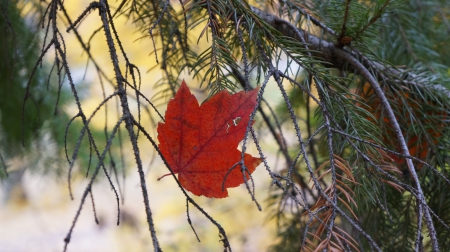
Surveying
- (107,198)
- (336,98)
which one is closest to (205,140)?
(336,98)

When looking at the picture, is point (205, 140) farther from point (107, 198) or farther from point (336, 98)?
point (107, 198)

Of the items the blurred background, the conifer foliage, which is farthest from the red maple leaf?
the blurred background

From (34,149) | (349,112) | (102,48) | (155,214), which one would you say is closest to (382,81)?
(349,112)

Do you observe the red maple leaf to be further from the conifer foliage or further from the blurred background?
the blurred background

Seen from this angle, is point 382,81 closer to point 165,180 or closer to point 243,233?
point 243,233

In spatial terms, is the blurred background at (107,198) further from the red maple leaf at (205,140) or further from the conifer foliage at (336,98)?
the red maple leaf at (205,140)

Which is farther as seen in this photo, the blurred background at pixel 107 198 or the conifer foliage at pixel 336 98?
the blurred background at pixel 107 198

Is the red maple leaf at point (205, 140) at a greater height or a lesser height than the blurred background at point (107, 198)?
lesser

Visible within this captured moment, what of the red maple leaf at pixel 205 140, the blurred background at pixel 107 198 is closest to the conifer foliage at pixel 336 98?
the red maple leaf at pixel 205 140

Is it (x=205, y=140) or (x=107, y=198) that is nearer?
(x=205, y=140)
